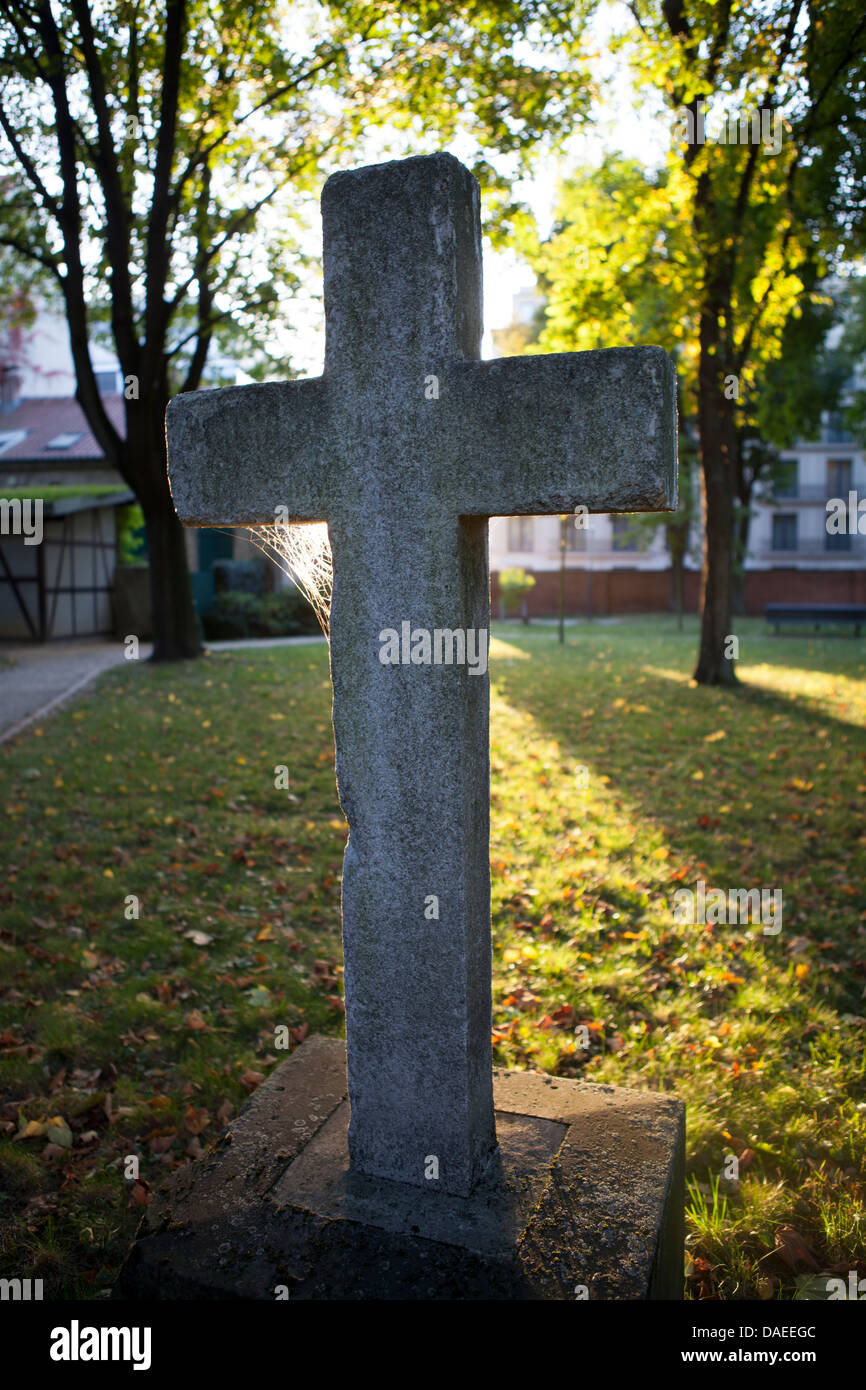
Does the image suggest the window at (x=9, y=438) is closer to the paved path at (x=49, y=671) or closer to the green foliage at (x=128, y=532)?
the green foliage at (x=128, y=532)

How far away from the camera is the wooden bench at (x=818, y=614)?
22.4m

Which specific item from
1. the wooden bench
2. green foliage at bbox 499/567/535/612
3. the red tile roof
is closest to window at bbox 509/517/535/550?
green foliage at bbox 499/567/535/612

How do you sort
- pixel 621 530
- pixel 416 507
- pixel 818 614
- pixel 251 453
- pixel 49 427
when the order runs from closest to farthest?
pixel 416 507 < pixel 251 453 < pixel 818 614 < pixel 49 427 < pixel 621 530

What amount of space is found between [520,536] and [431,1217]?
4601cm

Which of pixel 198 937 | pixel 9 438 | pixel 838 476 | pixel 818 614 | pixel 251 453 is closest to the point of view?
pixel 251 453

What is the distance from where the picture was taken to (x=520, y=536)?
155 feet

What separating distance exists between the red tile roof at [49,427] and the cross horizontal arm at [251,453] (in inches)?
928

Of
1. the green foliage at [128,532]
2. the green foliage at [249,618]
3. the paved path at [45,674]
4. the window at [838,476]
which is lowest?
the paved path at [45,674]

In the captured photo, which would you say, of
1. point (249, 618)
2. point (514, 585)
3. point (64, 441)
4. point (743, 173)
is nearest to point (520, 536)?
point (514, 585)

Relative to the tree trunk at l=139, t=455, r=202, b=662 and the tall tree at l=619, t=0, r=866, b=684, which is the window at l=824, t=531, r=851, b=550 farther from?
the tree trunk at l=139, t=455, r=202, b=662

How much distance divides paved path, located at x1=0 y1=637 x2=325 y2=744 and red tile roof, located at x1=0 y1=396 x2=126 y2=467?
6.28 metres

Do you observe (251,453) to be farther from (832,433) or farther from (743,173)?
(832,433)

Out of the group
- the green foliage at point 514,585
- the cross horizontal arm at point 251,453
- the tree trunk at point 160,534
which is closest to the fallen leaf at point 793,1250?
the cross horizontal arm at point 251,453
